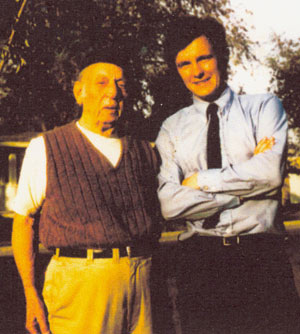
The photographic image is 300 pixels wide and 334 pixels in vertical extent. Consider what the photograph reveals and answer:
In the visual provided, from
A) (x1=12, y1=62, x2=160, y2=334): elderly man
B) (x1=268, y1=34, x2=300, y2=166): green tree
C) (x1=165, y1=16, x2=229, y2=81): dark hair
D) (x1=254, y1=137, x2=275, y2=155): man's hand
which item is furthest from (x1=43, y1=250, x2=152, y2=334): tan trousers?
(x1=268, y1=34, x2=300, y2=166): green tree

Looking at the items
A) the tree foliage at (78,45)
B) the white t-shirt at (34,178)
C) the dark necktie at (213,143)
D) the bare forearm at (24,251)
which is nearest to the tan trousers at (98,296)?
the bare forearm at (24,251)

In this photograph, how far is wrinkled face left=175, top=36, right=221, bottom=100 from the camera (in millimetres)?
2633

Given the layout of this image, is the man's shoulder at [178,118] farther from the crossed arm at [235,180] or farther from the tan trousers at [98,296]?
the tan trousers at [98,296]

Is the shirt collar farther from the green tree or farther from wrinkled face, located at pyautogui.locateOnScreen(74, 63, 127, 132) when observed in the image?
the green tree

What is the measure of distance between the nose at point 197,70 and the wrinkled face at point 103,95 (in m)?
0.47

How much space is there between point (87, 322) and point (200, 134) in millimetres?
1379

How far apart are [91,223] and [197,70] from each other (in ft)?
3.75

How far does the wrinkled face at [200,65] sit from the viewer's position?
263 cm

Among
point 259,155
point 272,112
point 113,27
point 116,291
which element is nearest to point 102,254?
point 116,291

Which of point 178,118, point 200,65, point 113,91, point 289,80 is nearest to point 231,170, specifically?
point 178,118

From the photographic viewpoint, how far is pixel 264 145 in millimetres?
2559

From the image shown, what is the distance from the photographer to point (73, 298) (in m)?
2.61

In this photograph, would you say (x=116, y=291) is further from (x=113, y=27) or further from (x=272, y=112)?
(x=113, y=27)

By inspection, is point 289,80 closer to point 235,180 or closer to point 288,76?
point 288,76
